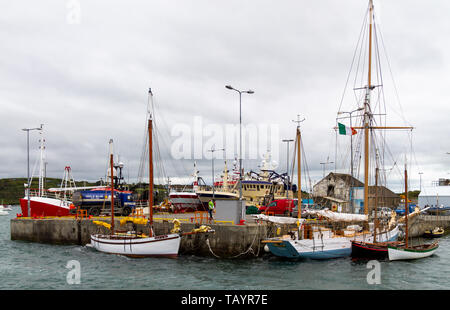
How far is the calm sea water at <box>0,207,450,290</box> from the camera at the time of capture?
2120 centimetres

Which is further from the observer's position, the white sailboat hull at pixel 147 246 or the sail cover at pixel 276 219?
the sail cover at pixel 276 219

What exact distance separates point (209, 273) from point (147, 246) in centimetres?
683

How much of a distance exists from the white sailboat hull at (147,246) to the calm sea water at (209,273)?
0.64 meters

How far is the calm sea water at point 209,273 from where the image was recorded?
835 inches

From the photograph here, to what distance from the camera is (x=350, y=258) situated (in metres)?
30.2

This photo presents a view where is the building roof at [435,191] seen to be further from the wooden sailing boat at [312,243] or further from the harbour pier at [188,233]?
the harbour pier at [188,233]

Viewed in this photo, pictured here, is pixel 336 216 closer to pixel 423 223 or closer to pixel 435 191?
pixel 423 223

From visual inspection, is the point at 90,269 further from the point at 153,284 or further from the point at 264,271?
the point at 264,271

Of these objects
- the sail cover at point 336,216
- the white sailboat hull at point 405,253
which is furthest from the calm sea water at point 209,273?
Answer: the sail cover at point 336,216

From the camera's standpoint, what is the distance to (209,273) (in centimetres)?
2397

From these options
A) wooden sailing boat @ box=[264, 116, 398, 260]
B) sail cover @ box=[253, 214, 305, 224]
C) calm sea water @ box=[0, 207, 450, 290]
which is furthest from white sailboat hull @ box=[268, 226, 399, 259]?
sail cover @ box=[253, 214, 305, 224]

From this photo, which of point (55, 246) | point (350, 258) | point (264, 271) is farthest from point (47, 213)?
point (350, 258)

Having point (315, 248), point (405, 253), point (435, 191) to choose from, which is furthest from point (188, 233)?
point (435, 191)

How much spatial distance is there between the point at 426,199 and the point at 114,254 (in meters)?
72.0
